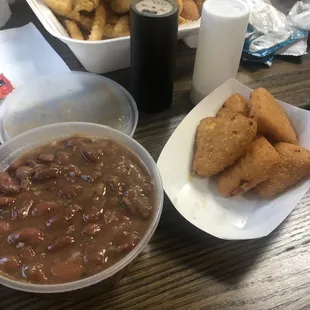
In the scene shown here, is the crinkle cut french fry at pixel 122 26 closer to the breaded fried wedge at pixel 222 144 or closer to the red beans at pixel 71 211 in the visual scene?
the breaded fried wedge at pixel 222 144

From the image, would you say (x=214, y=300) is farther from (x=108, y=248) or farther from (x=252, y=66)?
(x=252, y=66)

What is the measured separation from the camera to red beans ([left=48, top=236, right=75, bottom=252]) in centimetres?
63

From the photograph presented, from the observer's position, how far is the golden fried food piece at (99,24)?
40.9 inches

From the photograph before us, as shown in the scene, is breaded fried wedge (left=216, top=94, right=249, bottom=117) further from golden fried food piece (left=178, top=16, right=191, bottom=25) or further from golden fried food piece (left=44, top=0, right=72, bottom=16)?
golden fried food piece (left=44, top=0, right=72, bottom=16)

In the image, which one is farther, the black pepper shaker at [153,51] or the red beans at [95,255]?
the black pepper shaker at [153,51]

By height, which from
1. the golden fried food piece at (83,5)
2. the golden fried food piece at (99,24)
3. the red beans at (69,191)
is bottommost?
the red beans at (69,191)

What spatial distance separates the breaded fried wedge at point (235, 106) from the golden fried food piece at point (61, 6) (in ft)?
1.64

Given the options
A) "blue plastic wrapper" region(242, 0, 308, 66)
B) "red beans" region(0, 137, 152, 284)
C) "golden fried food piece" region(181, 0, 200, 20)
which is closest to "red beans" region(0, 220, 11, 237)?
"red beans" region(0, 137, 152, 284)

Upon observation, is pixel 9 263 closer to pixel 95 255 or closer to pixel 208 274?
pixel 95 255

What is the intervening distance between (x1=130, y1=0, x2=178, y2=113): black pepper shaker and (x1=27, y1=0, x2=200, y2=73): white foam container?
0.08 m

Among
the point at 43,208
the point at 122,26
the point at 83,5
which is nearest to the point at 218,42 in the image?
the point at 122,26

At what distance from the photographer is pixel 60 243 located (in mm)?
629

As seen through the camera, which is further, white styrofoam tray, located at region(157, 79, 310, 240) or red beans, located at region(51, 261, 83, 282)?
white styrofoam tray, located at region(157, 79, 310, 240)

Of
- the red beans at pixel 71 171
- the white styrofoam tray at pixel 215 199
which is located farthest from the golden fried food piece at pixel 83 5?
the red beans at pixel 71 171
